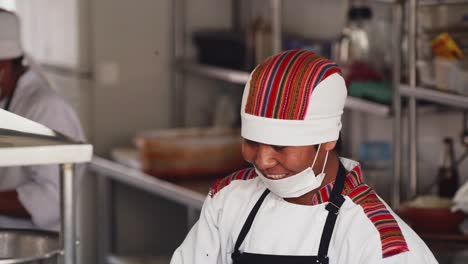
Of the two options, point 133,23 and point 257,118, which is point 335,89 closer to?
point 257,118

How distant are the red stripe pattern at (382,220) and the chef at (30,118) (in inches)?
41.4

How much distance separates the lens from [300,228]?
1771 mm

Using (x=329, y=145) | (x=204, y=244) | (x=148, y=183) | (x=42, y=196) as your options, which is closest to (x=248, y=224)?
(x=204, y=244)

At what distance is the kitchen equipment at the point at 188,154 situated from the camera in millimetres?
3814

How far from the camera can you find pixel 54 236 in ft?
5.90

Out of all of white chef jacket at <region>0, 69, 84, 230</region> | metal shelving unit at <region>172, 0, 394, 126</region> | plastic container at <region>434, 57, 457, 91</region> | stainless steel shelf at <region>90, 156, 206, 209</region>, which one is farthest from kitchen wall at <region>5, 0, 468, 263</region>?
plastic container at <region>434, 57, 457, 91</region>

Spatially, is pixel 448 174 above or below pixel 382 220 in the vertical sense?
below

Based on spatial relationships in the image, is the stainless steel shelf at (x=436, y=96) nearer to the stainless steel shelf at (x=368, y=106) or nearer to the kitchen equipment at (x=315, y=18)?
the stainless steel shelf at (x=368, y=106)

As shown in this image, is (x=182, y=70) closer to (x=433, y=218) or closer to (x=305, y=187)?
(x=433, y=218)

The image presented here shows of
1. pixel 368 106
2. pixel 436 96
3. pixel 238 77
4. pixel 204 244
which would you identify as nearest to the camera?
pixel 204 244

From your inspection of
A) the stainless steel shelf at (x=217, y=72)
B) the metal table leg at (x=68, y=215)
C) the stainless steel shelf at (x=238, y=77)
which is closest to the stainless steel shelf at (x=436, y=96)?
the stainless steel shelf at (x=238, y=77)

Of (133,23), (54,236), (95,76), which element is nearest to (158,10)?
(133,23)

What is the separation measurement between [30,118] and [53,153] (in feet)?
3.74

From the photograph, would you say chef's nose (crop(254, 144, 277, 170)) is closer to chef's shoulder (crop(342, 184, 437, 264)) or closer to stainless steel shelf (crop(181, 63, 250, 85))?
chef's shoulder (crop(342, 184, 437, 264))
